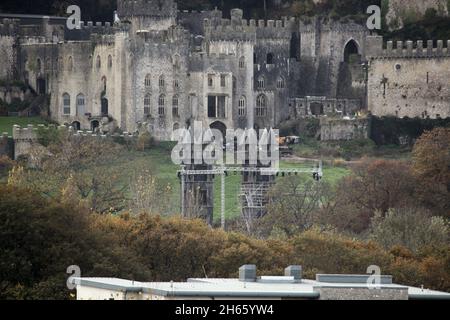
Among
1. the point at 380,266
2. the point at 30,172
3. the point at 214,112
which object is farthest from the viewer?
the point at 214,112

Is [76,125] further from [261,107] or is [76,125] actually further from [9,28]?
[261,107]

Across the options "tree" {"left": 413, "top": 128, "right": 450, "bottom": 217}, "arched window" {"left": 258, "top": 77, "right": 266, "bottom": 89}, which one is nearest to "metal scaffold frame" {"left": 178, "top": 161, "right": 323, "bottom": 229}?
"tree" {"left": 413, "top": 128, "right": 450, "bottom": 217}

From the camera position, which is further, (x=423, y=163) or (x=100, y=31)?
(x=100, y=31)

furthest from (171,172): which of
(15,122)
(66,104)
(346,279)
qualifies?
(346,279)

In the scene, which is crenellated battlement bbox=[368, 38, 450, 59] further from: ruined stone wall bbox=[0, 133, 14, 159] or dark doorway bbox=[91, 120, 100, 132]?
ruined stone wall bbox=[0, 133, 14, 159]

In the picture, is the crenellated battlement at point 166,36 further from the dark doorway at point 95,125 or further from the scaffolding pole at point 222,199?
the scaffolding pole at point 222,199

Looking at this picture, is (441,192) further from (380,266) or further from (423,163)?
(380,266)

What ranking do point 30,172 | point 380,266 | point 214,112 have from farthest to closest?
point 214,112 → point 30,172 → point 380,266

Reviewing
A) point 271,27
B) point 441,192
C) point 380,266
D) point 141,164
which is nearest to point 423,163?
point 441,192
